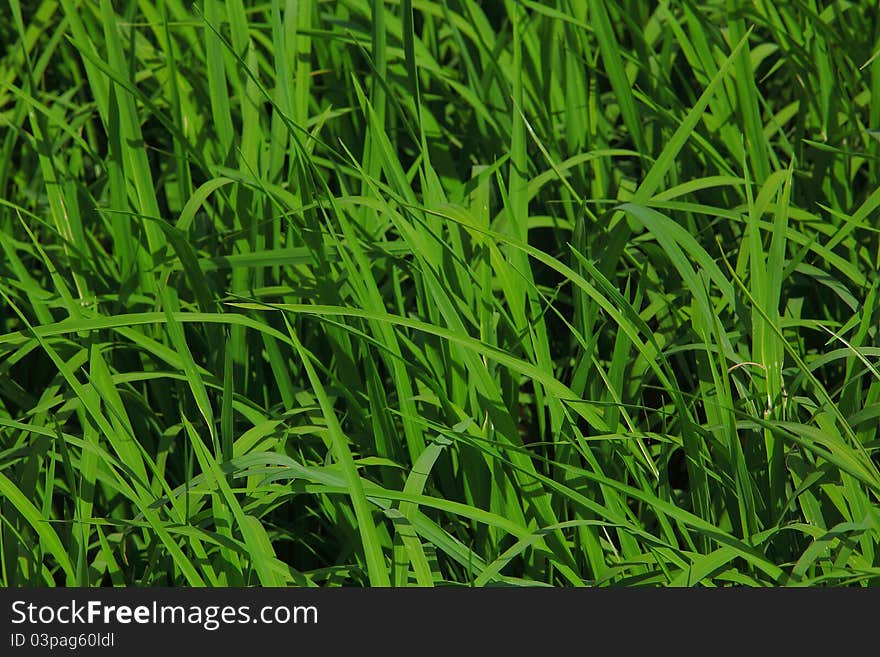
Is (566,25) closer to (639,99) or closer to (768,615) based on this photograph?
(639,99)

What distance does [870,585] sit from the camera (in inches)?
35.2

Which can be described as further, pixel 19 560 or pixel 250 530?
pixel 19 560

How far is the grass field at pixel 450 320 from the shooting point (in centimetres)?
91

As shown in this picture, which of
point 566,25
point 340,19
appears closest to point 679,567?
point 566,25

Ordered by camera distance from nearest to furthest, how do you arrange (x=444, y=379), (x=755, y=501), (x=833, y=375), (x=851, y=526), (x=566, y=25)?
1. (x=851, y=526)
2. (x=755, y=501)
3. (x=444, y=379)
4. (x=833, y=375)
5. (x=566, y=25)

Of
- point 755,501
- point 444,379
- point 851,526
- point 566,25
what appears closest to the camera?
point 851,526

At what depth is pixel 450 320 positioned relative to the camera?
96 centimetres

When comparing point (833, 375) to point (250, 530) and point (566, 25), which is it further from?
point (250, 530)

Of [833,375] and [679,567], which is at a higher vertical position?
[833,375]

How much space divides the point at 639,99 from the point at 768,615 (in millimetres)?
687

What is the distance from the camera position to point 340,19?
1418mm

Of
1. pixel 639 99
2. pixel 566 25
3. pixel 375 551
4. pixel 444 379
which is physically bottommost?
pixel 375 551

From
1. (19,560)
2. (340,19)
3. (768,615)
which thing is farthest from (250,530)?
(340,19)

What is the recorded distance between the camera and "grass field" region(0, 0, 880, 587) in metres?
0.91
